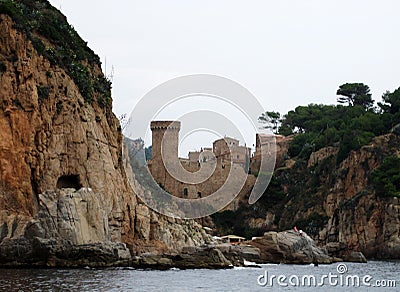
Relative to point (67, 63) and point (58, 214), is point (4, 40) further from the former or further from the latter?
point (58, 214)

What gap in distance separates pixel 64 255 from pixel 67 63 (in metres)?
14.5

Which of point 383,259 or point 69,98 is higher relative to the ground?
point 69,98

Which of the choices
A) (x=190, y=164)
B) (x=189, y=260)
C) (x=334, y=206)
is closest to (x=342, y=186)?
(x=334, y=206)

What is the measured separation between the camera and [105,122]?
53031 millimetres

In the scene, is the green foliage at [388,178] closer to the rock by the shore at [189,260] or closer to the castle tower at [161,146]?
the castle tower at [161,146]

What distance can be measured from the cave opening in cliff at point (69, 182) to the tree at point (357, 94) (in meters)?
66.6

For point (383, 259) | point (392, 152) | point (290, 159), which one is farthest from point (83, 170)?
point (290, 159)

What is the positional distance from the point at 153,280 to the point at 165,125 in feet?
168

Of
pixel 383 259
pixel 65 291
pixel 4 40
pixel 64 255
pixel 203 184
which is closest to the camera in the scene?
pixel 65 291

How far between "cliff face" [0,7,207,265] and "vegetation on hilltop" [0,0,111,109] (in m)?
0.28

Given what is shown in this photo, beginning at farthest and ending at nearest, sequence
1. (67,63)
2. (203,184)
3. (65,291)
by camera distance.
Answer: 1. (203,184)
2. (67,63)
3. (65,291)

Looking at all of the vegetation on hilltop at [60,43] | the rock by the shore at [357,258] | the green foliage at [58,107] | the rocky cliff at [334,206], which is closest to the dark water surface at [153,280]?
the green foliage at [58,107]

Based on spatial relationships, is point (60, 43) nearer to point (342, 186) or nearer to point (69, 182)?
point (69, 182)

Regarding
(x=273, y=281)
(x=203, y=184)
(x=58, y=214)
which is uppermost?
(x=203, y=184)
